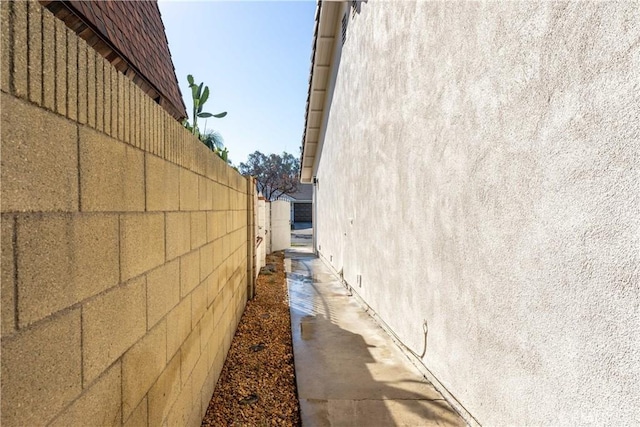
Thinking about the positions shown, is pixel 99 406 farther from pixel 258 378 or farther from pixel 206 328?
pixel 258 378

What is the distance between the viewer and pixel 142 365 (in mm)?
1604

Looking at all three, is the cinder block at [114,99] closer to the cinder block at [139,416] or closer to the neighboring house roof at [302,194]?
the cinder block at [139,416]

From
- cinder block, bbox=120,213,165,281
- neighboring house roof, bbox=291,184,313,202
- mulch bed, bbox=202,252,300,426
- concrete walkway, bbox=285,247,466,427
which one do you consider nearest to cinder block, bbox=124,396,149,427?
cinder block, bbox=120,213,165,281

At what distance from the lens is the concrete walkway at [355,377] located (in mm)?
2979

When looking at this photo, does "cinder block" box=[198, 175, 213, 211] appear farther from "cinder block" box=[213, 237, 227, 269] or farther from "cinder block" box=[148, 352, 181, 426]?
"cinder block" box=[148, 352, 181, 426]

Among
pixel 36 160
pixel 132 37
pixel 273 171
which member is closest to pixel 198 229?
pixel 36 160

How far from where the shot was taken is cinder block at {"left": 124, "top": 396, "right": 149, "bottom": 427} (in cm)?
147

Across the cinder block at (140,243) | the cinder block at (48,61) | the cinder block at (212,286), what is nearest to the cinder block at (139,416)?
the cinder block at (140,243)

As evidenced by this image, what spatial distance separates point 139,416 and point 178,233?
1028mm

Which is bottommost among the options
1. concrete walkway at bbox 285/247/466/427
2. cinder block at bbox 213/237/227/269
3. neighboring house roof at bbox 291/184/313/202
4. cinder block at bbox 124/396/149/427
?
concrete walkway at bbox 285/247/466/427

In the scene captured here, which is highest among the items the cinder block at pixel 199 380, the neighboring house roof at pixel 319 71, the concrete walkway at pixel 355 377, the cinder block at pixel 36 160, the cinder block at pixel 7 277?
the neighboring house roof at pixel 319 71

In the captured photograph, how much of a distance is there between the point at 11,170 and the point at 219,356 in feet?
10.6

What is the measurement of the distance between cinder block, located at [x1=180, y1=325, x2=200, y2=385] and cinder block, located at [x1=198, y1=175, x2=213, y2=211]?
100 cm

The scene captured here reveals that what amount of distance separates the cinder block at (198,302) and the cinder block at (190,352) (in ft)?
0.28
